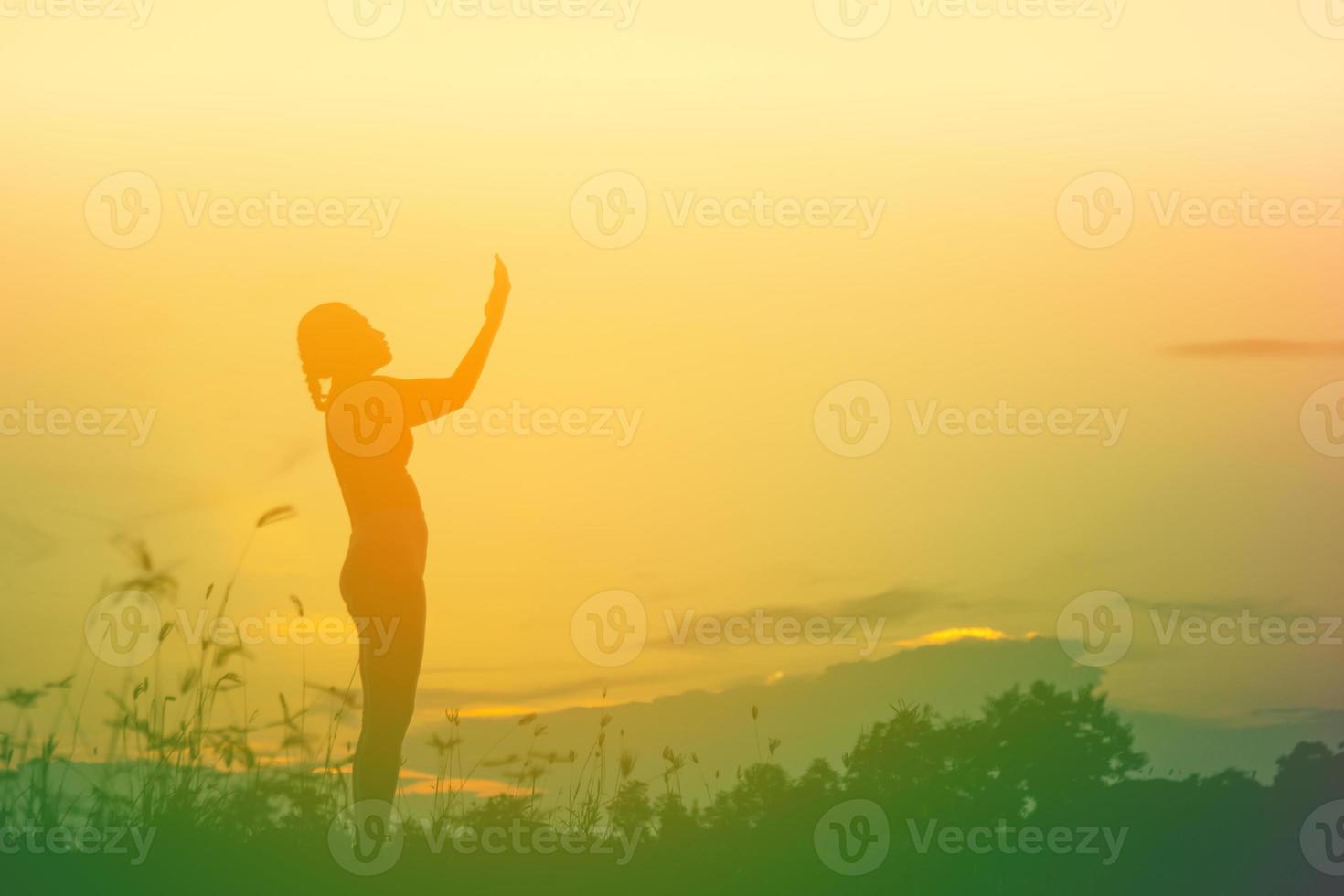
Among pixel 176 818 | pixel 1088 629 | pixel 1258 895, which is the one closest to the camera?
pixel 176 818

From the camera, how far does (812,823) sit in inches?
184

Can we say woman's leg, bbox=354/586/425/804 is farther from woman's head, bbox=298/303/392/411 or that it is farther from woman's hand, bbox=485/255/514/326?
woman's hand, bbox=485/255/514/326

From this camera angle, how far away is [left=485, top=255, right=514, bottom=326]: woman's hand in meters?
4.70

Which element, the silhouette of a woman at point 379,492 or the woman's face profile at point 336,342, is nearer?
the silhouette of a woman at point 379,492

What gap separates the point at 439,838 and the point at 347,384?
5.81ft

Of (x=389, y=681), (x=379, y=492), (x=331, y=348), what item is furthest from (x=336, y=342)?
(x=389, y=681)

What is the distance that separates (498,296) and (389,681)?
61.2 inches

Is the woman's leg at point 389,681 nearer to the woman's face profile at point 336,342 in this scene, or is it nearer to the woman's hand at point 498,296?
the woman's face profile at point 336,342

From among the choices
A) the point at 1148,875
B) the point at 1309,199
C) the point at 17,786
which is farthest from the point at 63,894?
the point at 1309,199

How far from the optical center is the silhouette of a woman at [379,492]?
4.45 meters

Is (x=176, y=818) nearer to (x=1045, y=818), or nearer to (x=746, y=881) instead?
(x=746, y=881)

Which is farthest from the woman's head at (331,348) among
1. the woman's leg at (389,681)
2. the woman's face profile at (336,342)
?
the woman's leg at (389,681)

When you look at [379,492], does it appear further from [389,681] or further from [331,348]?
[389,681]

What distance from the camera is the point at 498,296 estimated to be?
4.73 m
